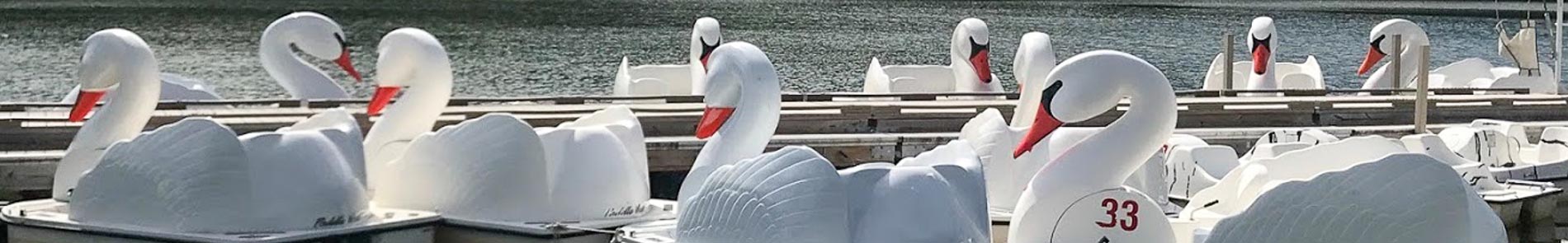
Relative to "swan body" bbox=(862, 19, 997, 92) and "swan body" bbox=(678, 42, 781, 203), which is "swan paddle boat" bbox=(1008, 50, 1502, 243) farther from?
"swan body" bbox=(862, 19, 997, 92)

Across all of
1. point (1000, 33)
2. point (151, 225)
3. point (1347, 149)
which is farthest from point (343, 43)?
point (1000, 33)

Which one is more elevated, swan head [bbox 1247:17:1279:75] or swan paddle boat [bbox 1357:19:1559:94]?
swan head [bbox 1247:17:1279:75]

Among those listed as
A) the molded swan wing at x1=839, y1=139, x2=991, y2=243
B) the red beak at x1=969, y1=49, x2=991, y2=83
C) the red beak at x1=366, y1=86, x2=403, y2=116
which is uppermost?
the red beak at x1=366, y1=86, x2=403, y2=116

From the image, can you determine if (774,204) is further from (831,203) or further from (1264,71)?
(1264,71)

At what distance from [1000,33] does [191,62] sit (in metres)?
24.0

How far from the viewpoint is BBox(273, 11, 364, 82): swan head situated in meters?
16.9

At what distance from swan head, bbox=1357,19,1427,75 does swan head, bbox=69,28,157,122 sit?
1549cm

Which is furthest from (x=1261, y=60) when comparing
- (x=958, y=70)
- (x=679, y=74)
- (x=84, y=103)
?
(x=84, y=103)

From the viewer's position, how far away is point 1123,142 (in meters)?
10.9

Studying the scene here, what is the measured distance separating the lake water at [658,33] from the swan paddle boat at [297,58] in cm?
1353

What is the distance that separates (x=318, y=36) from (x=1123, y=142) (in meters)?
7.57

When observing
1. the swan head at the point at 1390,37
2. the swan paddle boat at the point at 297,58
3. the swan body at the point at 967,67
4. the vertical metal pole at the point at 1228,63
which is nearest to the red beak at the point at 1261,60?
the vertical metal pole at the point at 1228,63

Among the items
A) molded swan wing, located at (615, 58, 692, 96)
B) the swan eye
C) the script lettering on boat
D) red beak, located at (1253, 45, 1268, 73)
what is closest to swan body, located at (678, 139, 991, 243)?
the script lettering on boat

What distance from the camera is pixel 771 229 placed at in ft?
30.7
